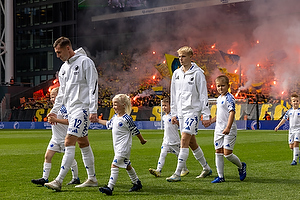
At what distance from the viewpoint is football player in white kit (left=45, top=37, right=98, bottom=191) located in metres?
6.73

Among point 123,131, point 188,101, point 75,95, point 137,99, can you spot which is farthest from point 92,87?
point 137,99

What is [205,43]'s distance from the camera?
5328cm

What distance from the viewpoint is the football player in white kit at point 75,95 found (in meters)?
6.73

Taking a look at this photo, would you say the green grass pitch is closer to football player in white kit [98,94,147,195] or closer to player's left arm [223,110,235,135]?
football player in white kit [98,94,147,195]

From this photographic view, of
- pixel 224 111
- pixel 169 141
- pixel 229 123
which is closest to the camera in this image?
pixel 229 123

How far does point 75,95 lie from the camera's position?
6.89 meters

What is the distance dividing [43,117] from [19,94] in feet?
40.7

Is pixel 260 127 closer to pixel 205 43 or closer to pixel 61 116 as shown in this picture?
pixel 205 43

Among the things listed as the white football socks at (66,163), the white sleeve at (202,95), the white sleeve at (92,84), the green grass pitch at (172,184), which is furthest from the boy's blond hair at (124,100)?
the white sleeve at (202,95)

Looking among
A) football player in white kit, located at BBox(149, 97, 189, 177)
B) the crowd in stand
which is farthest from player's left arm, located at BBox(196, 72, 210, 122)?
the crowd in stand

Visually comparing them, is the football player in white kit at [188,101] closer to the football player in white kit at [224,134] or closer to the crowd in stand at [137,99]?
the football player in white kit at [224,134]

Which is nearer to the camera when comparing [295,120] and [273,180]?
[273,180]

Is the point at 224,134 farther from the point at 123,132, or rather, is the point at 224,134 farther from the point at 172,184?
the point at 123,132

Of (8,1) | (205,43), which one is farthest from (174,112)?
(8,1)
